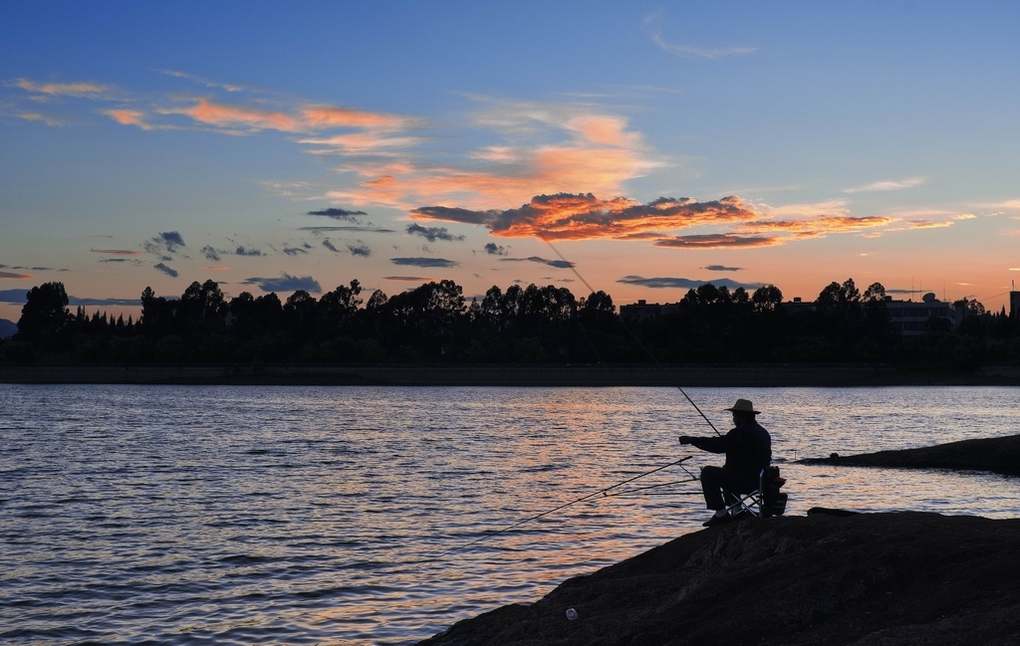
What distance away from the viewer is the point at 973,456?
30.5 metres

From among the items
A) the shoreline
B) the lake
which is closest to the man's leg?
the lake

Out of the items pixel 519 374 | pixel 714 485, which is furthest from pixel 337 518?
pixel 519 374

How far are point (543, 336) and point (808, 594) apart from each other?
7008 inches

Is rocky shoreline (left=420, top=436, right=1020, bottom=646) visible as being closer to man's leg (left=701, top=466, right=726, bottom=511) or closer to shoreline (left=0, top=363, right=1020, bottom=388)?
→ man's leg (left=701, top=466, right=726, bottom=511)

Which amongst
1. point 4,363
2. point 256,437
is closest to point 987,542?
point 256,437

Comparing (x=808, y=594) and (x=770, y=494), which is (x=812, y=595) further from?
(x=770, y=494)

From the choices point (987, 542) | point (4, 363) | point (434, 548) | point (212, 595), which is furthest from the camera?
point (4, 363)

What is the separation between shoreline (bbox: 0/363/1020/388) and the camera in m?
144

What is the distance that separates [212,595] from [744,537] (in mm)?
7782

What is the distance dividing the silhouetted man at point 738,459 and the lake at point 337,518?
3080 mm

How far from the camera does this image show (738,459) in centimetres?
1278

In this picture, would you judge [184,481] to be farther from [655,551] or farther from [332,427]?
[332,427]

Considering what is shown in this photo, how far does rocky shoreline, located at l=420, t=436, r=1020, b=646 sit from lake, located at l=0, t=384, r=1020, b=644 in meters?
2.68

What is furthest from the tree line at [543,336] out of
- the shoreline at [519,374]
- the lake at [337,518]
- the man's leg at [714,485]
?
the man's leg at [714,485]
